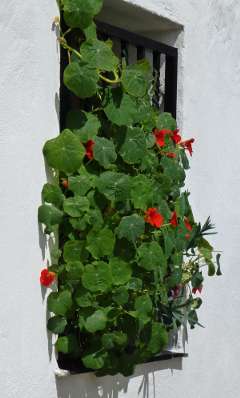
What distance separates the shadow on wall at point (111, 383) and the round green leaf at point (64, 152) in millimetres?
911

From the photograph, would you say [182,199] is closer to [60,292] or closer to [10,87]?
[60,292]

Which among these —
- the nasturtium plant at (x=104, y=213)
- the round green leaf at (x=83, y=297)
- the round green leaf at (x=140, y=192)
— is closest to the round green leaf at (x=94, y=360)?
the nasturtium plant at (x=104, y=213)

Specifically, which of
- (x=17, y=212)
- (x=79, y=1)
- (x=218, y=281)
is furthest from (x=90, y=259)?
(x=218, y=281)

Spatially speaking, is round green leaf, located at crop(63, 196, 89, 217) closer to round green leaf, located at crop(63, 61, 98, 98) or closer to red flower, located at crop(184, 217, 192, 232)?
round green leaf, located at crop(63, 61, 98, 98)

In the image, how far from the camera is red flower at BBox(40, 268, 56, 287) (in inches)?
154

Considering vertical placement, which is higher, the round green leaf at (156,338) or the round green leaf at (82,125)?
the round green leaf at (82,125)

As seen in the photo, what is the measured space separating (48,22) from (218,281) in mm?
2146

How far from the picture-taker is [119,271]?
4.11 metres

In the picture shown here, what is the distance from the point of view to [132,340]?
167 inches

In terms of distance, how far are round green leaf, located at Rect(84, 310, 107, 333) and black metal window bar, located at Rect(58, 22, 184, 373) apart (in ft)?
2.72

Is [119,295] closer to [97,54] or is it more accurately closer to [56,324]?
[56,324]

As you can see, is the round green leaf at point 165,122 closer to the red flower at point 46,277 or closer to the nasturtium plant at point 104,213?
the nasturtium plant at point 104,213

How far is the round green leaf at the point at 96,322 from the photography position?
13.1ft

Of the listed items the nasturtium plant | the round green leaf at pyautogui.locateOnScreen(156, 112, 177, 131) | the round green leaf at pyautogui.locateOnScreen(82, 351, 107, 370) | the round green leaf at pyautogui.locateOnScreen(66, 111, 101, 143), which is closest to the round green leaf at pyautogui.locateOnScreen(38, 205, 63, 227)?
the nasturtium plant
